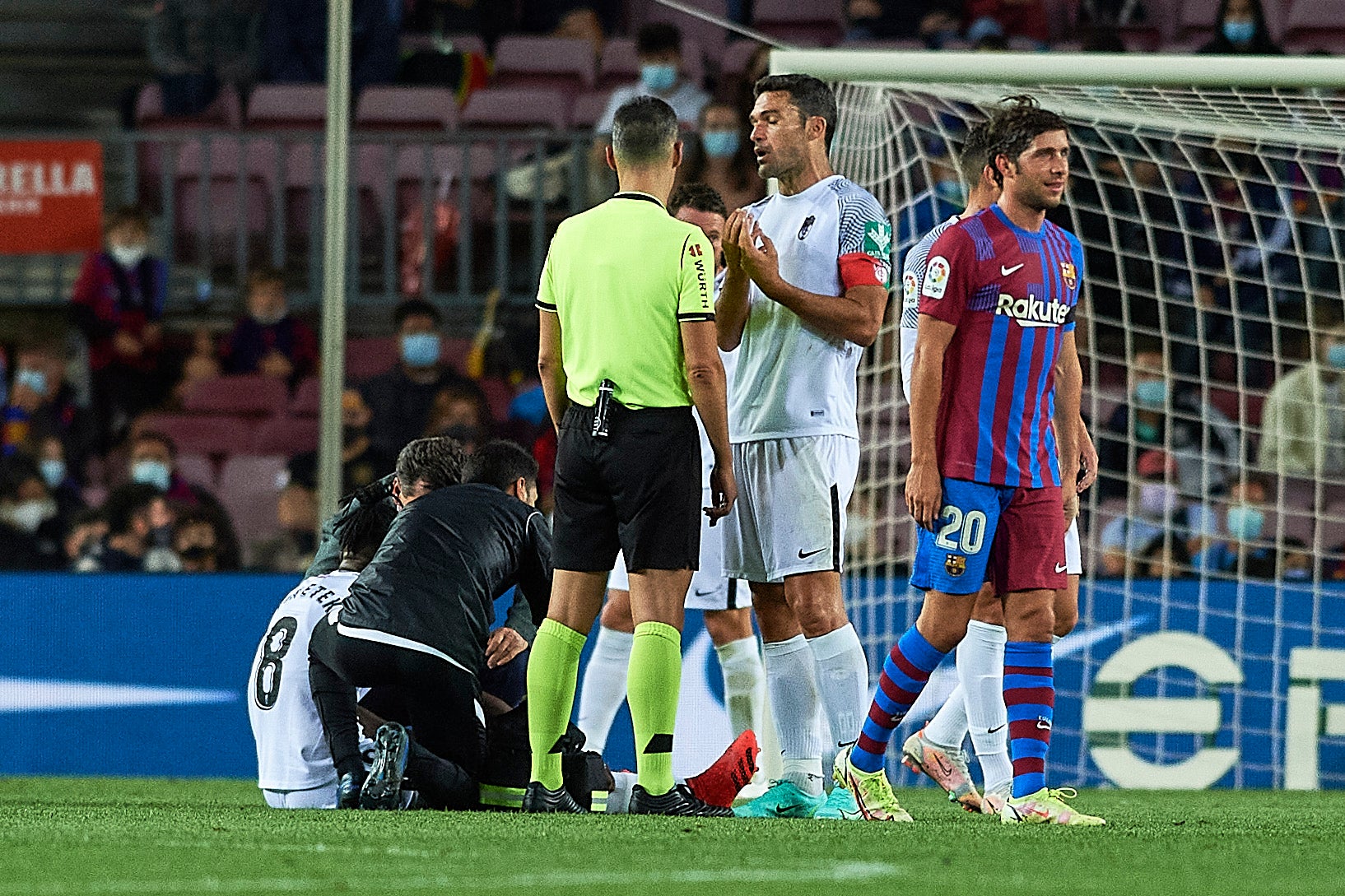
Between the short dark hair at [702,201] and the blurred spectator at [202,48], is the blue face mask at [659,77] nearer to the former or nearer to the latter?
the blurred spectator at [202,48]

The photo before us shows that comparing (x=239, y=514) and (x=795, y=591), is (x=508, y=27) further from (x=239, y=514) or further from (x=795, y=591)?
(x=795, y=591)

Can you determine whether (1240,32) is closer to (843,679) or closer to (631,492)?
(843,679)

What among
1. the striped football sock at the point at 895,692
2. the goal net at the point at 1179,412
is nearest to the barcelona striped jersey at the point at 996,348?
the striped football sock at the point at 895,692

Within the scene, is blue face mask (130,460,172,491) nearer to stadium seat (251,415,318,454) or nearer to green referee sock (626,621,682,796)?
stadium seat (251,415,318,454)

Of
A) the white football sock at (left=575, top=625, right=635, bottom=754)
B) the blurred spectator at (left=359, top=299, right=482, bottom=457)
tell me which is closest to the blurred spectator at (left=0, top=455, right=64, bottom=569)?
the blurred spectator at (left=359, top=299, right=482, bottom=457)

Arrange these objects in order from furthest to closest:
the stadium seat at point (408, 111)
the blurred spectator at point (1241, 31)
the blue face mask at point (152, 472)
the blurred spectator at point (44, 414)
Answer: the stadium seat at point (408, 111) < the blurred spectator at point (1241, 31) < the blurred spectator at point (44, 414) < the blue face mask at point (152, 472)

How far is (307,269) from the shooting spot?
11.2m

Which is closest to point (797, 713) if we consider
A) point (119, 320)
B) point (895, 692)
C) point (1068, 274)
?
point (895, 692)

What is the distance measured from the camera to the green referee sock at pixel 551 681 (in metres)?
4.64

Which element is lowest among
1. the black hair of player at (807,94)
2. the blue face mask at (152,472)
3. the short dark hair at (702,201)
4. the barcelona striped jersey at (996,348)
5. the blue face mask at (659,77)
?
the blue face mask at (152,472)

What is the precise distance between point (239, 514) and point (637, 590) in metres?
5.67

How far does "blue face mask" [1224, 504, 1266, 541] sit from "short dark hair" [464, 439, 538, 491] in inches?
170

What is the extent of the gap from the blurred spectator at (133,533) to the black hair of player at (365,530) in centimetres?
310

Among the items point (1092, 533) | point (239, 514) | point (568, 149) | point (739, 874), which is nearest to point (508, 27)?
point (568, 149)
